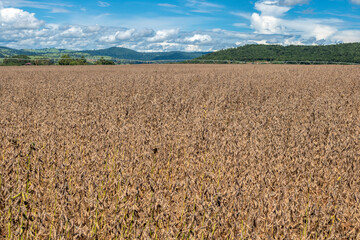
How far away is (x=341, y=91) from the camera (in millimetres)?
9398

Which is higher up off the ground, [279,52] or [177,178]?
[279,52]

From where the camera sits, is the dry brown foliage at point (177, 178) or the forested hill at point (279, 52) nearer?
the dry brown foliage at point (177, 178)

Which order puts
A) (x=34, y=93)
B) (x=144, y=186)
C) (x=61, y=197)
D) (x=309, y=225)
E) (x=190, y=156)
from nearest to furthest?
(x=309, y=225), (x=61, y=197), (x=144, y=186), (x=190, y=156), (x=34, y=93)

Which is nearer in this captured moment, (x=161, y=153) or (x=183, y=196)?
(x=183, y=196)

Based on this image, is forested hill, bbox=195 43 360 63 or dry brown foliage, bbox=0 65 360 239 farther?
forested hill, bbox=195 43 360 63

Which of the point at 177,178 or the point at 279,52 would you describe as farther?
the point at 279,52

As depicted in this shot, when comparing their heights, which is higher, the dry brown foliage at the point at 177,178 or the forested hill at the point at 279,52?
the forested hill at the point at 279,52

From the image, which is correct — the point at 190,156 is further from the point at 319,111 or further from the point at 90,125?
the point at 319,111

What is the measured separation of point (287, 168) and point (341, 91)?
7474mm

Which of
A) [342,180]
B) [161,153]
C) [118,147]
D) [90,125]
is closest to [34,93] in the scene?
[90,125]

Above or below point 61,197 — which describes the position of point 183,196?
below

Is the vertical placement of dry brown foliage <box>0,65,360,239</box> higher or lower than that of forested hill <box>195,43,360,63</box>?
lower

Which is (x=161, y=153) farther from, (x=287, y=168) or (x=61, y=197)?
(x=61, y=197)

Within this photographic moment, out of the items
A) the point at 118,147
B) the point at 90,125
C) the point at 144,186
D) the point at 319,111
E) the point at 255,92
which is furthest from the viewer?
the point at 255,92
